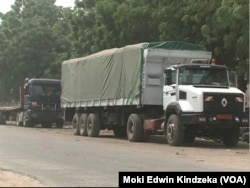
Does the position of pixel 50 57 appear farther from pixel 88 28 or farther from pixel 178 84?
pixel 178 84

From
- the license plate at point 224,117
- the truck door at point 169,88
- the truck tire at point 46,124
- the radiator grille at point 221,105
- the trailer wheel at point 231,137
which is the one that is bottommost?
the trailer wheel at point 231,137

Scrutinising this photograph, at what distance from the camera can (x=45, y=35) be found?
53625mm

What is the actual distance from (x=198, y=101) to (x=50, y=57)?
114 ft

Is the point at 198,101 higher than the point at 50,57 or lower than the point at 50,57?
lower

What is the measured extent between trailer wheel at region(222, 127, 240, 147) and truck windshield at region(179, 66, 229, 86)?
1.72 metres

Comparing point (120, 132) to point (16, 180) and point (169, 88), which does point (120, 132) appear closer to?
point (169, 88)

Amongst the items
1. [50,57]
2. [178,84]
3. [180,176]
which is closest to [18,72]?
[50,57]

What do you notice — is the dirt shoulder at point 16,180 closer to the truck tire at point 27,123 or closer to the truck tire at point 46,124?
the truck tire at point 27,123

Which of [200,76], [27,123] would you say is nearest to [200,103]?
[200,76]

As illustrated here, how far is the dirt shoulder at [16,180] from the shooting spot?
10250 millimetres

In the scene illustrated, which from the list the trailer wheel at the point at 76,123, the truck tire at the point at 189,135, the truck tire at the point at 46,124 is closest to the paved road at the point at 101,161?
the truck tire at the point at 189,135

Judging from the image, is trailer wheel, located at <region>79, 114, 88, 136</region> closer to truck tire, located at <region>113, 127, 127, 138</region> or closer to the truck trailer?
truck tire, located at <region>113, 127, 127, 138</region>

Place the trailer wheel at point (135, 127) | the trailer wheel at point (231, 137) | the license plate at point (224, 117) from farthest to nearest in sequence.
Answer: the trailer wheel at point (135, 127)
the trailer wheel at point (231, 137)
the license plate at point (224, 117)

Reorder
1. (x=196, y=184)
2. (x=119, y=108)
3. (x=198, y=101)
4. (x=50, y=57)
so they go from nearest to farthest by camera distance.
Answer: (x=196, y=184)
(x=198, y=101)
(x=119, y=108)
(x=50, y=57)
